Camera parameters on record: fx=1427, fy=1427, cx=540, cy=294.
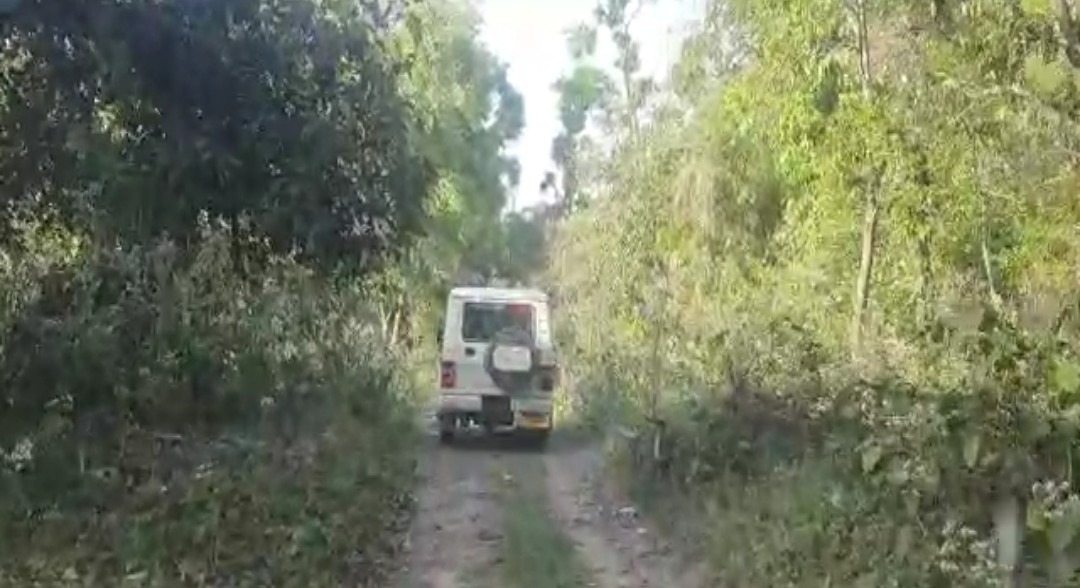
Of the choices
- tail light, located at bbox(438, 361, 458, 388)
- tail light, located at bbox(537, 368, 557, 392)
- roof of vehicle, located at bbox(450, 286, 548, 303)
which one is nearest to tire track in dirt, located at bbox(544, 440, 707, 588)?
tail light, located at bbox(537, 368, 557, 392)

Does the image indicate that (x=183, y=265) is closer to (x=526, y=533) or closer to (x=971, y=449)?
(x=526, y=533)

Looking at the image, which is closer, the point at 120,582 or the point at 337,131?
the point at 120,582

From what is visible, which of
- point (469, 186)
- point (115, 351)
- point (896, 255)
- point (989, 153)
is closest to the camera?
point (115, 351)

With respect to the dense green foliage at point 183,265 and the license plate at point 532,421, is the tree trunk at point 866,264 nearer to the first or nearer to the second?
the dense green foliage at point 183,265

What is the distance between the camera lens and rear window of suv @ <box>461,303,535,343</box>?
18078mm

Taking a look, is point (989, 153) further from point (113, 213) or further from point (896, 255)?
point (113, 213)

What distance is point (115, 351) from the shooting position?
935cm

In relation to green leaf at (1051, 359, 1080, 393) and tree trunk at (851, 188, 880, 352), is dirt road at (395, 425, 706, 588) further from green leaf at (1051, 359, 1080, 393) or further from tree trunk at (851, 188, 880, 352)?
green leaf at (1051, 359, 1080, 393)

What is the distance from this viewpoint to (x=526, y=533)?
1124 centimetres

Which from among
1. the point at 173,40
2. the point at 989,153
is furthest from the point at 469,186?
the point at 173,40

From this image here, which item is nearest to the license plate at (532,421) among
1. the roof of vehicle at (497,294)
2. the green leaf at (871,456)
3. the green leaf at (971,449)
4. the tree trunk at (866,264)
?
the roof of vehicle at (497,294)

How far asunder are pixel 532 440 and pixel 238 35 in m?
9.83

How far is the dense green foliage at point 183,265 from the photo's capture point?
27.6ft

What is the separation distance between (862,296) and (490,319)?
667cm
